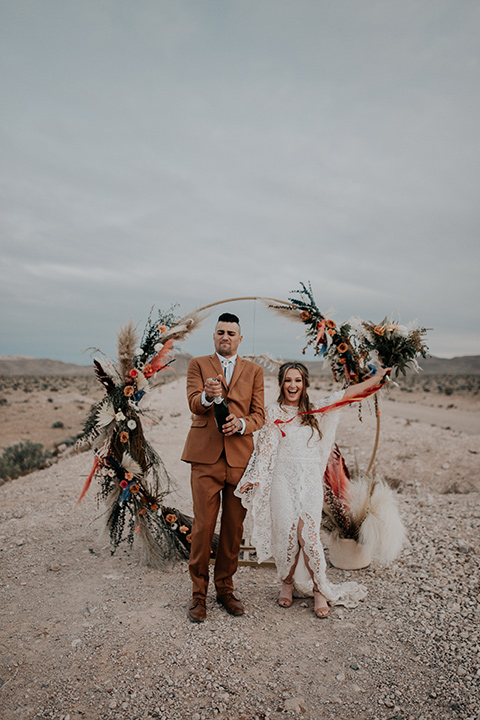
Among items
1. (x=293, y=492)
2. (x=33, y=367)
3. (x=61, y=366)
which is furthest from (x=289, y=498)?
(x=61, y=366)

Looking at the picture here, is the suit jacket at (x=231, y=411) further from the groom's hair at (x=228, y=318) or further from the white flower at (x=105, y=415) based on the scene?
the white flower at (x=105, y=415)

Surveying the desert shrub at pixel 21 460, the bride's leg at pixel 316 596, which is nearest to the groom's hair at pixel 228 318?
the bride's leg at pixel 316 596

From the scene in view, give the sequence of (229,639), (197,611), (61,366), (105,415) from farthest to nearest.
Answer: (61,366), (105,415), (197,611), (229,639)

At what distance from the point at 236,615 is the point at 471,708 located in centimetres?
209

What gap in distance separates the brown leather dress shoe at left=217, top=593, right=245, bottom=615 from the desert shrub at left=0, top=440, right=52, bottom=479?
28.9 feet

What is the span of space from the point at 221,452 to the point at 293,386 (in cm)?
102

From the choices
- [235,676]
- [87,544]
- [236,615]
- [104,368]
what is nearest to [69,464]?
[87,544]

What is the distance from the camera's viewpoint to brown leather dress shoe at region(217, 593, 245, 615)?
15.0 ft

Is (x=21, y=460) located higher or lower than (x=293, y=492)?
lower

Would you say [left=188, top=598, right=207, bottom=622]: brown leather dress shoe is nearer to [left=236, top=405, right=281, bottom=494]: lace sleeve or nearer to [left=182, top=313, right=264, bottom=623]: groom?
[left=182, top=313, right=264, bottom=623]: groom

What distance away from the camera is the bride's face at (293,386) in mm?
4855

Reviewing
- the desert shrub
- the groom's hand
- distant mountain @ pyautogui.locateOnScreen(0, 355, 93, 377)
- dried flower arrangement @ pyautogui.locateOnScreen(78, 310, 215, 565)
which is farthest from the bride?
distant mountain @ pyautogui.locateOnScreen(0, 355, 93, 377)

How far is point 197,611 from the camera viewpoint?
4438 millimetres

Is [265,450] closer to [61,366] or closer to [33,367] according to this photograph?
[33,367]
